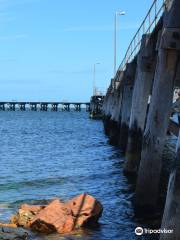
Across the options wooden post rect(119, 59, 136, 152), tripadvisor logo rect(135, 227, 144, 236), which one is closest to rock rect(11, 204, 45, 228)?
tripadvisor logo rect(135, 227, 144, 236)

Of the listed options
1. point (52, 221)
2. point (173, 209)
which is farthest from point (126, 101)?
point (173, 209)

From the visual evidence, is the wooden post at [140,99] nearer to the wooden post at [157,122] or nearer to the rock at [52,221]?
the wooden post at [157,122]

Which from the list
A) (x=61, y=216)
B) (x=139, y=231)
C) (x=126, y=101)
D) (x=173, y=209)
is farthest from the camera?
(x=126, y=101)

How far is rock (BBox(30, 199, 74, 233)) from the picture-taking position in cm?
1270

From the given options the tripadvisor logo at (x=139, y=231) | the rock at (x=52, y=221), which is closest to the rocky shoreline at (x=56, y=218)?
the rock at (x=52, y=221)

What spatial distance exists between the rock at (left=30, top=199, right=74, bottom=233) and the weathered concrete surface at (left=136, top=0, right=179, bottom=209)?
7.65 feet

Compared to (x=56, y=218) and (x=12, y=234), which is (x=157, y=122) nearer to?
(x=56, y=218)

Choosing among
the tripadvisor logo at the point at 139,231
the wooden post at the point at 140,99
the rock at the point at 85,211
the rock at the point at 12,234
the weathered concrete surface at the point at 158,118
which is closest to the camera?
the rock at the point at 12,234

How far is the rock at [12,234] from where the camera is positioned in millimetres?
11730

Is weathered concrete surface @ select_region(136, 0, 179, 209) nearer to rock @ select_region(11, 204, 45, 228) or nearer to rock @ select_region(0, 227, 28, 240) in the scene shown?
rock @ select_region(11, 204, 45, 228)

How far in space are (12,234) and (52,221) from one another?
1.12 metres

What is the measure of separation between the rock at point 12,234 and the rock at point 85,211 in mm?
1382

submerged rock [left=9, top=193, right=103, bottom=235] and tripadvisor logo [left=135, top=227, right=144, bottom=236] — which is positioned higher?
submerged rock [left=9, top=193, right=103, bottom=235]

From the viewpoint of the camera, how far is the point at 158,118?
13883 millimetres
